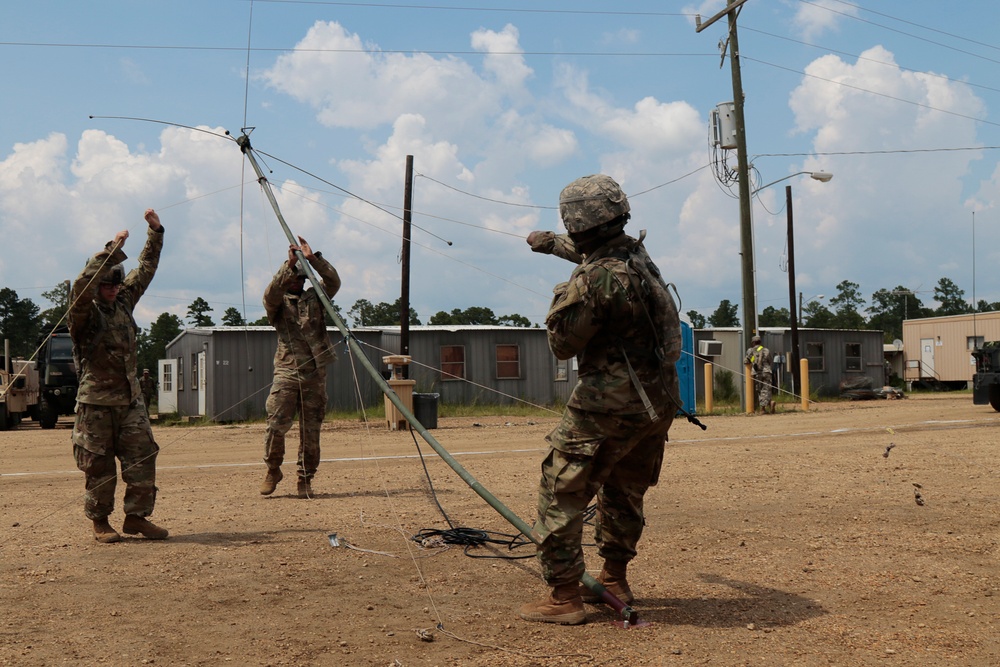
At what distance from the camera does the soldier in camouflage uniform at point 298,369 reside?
8.33 m

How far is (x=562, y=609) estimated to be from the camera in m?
4.21

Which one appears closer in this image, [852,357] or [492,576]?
[492,576]

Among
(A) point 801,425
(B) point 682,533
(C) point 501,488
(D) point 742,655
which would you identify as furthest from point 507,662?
(A) point 801,425

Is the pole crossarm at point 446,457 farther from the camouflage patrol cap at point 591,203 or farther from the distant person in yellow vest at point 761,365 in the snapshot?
the distant person in yellow vest at point 761,365

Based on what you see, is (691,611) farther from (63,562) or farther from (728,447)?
(728,447)

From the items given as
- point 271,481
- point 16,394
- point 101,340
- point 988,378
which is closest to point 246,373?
point 16,394

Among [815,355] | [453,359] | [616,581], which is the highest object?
[815,355]

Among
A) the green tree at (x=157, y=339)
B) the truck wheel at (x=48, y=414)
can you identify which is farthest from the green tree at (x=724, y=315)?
the truck wheel at (x=48, y=414)

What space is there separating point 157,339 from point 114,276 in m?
70.4

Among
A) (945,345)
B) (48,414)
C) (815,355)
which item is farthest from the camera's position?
(945,345)

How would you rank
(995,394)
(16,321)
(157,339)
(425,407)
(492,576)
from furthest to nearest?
(16,321), (157,339), (995,394), (425,407), (492,576)

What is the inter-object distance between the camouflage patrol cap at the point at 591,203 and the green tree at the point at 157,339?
6551cm

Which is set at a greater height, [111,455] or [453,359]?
[453,359]

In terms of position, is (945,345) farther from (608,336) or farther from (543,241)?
(608,336)
